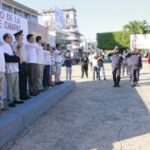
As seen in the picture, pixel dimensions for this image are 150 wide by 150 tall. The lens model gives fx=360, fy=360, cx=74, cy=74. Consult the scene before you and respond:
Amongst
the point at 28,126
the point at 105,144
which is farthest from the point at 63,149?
the point at 28,126

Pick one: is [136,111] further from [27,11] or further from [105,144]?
[27,11]

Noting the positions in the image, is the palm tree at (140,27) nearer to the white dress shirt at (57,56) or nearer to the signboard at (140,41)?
the signboard at (140,41)

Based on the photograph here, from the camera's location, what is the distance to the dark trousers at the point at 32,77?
33.0ft

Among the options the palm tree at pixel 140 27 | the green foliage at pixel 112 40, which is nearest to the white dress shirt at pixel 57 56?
the green foliage at pixel 112 40

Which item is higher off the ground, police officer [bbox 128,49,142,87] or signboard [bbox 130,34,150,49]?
signboard [bbox 130,34,150,49]

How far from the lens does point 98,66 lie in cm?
1970

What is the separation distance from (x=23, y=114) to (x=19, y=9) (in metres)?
48.9

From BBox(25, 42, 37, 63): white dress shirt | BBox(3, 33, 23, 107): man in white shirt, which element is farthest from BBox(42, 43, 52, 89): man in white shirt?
BBox(3, 33, 23, 107): man in white shirt

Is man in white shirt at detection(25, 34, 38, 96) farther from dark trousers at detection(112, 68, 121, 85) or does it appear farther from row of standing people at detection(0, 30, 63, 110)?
dark trousers at detection(112, 68, 121, 85)

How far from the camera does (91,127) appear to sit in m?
7.85

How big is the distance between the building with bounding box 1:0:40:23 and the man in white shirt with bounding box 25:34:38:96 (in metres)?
37.2

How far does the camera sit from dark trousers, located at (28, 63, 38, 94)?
1006 centimetres

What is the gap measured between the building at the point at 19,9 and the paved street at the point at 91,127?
37604mm

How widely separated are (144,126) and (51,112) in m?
2.94
